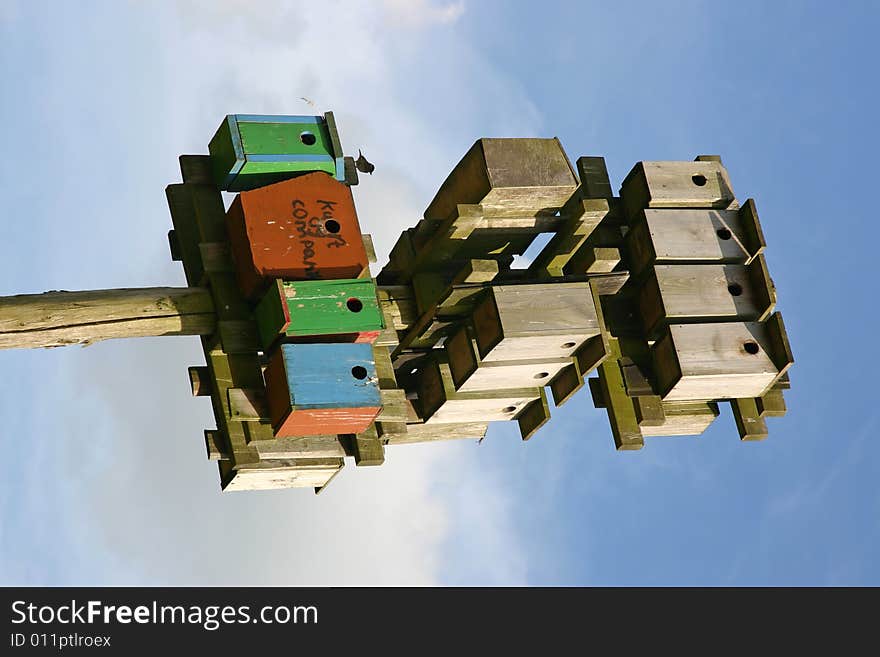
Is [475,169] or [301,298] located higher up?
[475,169]

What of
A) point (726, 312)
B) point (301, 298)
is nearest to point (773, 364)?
point (726, 312)

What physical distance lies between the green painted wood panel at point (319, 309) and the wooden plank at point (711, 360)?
1790 millimetres

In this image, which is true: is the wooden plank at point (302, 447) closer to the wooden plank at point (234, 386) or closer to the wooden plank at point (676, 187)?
the wooden plank at point (234, 386)

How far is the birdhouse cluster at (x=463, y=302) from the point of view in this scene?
10.3 m

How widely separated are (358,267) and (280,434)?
101cm

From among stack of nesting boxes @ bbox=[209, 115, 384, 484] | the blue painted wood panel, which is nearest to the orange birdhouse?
stack of nesting boxes @ bbox=[209, 115, 384, 484]

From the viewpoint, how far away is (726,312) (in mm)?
11180

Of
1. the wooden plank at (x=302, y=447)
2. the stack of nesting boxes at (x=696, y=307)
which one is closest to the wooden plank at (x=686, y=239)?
the stack of nesting boxes at (x=696, y=307)

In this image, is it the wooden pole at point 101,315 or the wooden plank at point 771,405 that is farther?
the wooden plank at point 771,405

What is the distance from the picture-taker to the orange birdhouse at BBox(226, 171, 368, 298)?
10375mm

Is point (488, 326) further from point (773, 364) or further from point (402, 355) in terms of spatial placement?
point (773, 364)

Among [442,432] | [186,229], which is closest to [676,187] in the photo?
[442,432]

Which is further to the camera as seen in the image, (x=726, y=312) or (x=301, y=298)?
(x=726, y=312)

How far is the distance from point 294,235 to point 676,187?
239cm
